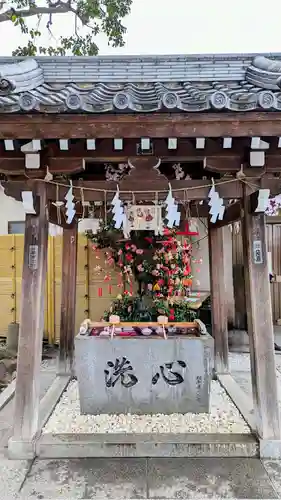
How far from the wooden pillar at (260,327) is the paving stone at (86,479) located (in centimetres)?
128

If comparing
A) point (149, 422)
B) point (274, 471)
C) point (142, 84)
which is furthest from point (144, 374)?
point (142, 84)

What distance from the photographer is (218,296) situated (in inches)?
212

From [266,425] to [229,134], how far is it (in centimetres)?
279

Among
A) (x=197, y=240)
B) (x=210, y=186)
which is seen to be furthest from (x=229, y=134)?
(x=197, y=240)

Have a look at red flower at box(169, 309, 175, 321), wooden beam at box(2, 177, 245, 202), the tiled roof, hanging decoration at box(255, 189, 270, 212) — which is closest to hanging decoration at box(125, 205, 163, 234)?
wooden beam at box(2, 177, 245, 202)

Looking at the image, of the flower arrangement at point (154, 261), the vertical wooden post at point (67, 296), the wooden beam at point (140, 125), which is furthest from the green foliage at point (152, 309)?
the wooden beam at point (140, 125)

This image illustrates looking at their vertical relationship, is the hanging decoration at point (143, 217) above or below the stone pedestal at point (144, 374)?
above

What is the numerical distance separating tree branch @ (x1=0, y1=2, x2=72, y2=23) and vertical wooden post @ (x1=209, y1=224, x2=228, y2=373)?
23.3 feet

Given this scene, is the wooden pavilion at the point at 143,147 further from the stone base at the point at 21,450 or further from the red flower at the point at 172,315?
the red flower at the point at 172,315

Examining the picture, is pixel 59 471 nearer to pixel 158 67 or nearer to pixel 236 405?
pixel 236 405

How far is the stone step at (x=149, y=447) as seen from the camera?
10.6ft

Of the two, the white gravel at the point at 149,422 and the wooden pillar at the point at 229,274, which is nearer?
the white gravel at the point at 149,422

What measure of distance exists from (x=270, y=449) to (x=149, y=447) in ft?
3.79

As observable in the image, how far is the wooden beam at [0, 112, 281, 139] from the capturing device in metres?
2.88
